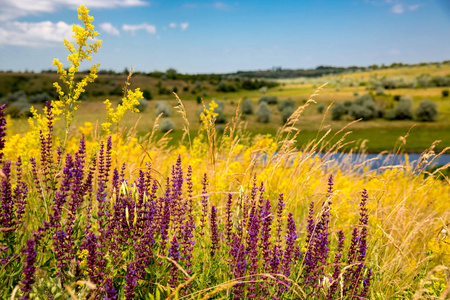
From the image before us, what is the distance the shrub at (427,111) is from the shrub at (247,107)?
19735mm

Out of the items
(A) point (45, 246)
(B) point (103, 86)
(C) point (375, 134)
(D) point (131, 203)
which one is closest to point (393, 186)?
(D) point (131, 203)

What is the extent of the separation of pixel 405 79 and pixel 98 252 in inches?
2622

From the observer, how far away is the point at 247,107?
39.4 meters

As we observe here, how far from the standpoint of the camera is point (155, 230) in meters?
2.62

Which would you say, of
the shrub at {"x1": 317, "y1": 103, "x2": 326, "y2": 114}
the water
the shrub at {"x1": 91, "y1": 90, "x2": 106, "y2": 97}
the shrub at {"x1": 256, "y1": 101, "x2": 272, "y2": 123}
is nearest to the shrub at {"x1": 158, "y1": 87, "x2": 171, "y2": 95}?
the shrub at {"x1": 91, "y1": 90, "x2": 106, "y2": 97}

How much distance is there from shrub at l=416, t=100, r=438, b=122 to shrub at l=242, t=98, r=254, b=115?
19.7m

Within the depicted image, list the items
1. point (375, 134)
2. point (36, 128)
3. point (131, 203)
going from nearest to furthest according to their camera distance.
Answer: point (131, 203), point (36, 128), point (375, 134)

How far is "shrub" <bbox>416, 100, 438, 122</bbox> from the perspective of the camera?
3884 centimetres

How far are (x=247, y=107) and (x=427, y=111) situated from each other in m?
20.8

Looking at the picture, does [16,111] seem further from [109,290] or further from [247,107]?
[247,107]

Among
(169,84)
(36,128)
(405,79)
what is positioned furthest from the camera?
(405,79)

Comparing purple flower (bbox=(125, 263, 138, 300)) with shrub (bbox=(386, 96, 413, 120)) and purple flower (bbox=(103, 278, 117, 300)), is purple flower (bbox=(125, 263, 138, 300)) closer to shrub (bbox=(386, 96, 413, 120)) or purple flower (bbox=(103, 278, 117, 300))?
purple flower (bbox=(103, 278, 117, 300))

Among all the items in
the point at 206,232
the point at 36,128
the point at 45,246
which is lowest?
the point at 206,232

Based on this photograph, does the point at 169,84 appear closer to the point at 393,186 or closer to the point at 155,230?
the point at 393,186
